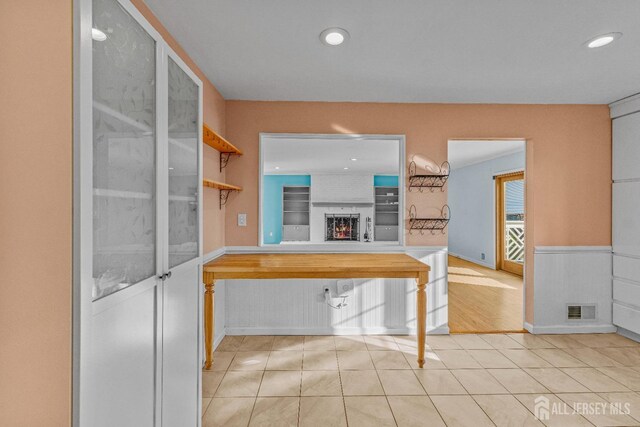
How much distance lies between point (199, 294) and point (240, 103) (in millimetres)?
2176

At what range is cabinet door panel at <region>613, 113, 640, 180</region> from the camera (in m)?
2.93

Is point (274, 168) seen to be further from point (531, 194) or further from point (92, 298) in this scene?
point (92, 298)

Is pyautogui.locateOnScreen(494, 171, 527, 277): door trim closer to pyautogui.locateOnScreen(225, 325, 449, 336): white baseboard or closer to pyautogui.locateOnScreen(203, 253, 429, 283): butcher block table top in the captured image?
pyautogui.locateOnScreen(225, 325, 449, 336): white baseboard

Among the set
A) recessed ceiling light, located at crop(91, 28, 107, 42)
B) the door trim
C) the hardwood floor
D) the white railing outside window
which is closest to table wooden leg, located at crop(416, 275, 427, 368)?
the hardwood floor

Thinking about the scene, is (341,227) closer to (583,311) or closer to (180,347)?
(583,311)

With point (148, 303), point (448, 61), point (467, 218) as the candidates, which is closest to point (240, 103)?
point (448, 61)

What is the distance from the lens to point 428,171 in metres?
3.18

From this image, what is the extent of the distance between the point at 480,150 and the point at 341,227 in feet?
12.9

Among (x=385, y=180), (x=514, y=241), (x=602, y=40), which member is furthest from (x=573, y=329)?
(x=385, y=180)

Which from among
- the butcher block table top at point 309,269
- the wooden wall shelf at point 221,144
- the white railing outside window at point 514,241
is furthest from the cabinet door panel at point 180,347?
the white railing outside window at point 514,241

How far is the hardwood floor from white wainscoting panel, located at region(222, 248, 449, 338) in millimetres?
512

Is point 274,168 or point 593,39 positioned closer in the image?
point 593,39

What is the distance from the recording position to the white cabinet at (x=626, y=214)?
2928 mm
